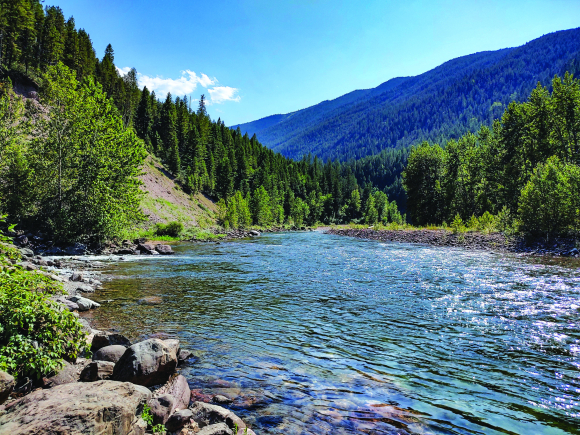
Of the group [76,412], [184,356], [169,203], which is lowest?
[184,356]

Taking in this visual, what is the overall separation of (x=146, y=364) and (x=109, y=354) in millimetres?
1184

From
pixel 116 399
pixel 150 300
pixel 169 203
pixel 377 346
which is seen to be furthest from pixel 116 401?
pixel 169 203

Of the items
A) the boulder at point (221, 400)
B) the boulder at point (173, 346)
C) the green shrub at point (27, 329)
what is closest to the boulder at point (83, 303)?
the boulder at point (173, 346)

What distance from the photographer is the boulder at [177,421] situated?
16.4ft

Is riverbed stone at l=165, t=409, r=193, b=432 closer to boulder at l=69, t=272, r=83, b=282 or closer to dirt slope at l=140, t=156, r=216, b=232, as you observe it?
boulder at l=69, t=272, r=83, b=282

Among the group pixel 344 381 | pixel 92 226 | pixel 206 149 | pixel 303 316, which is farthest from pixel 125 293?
pixel 206 149

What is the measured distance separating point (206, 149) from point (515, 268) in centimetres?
10551

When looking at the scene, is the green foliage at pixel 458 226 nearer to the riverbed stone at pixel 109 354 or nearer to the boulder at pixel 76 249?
the boulder at pixel 76 249

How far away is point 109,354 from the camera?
6984mm

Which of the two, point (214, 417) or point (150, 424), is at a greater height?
point (150, 424)

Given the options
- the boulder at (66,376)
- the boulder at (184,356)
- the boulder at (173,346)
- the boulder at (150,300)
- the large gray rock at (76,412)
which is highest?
the large gray rock at (76,412)

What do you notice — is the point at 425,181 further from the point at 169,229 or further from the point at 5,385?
the point at 5,385

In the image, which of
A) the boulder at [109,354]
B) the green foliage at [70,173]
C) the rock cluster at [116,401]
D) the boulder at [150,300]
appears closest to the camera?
the rock cluster at [116,401]

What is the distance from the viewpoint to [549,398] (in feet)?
19.9
